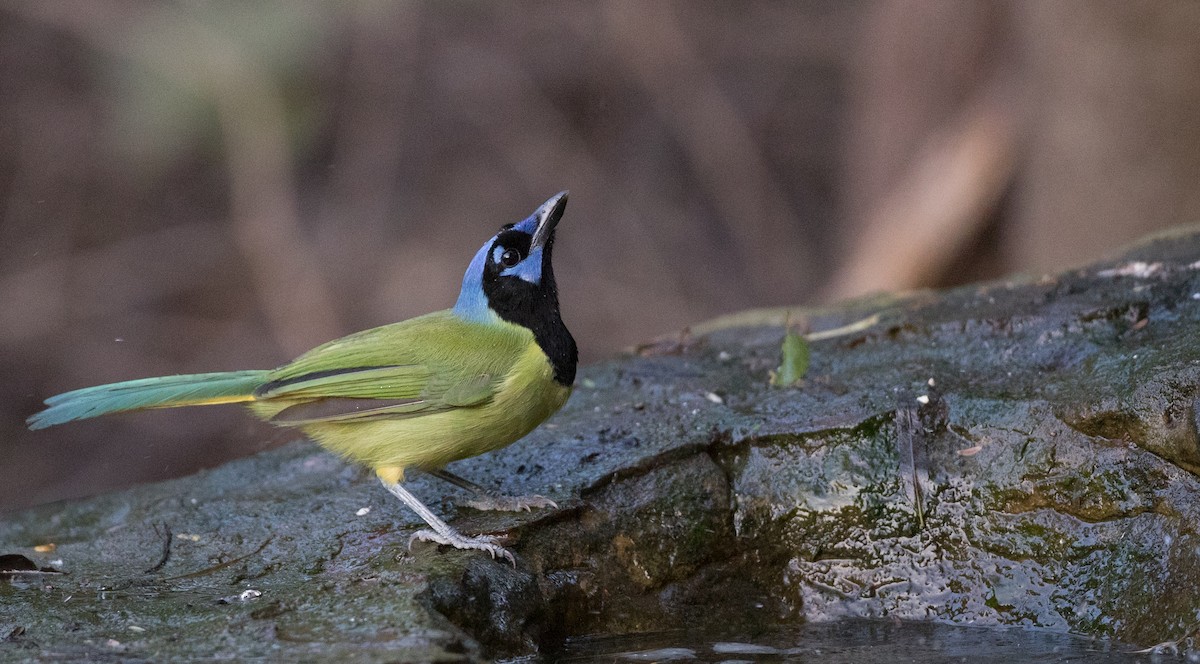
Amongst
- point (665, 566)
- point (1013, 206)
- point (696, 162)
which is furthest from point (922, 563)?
point (696, 162)

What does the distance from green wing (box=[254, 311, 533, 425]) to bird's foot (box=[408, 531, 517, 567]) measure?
451mm

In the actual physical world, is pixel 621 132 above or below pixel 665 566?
above

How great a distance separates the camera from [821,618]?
3.61 metres

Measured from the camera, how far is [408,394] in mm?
3820

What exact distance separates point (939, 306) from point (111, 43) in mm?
8864

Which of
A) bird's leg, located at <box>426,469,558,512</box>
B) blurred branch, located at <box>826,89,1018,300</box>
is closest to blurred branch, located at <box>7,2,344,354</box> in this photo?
blurred branch, located at <box>826,89,1018,300</box>

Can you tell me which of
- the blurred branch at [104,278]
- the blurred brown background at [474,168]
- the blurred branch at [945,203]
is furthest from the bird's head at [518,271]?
the blurred branch at [104,278]

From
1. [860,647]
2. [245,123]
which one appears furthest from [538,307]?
[245,123]

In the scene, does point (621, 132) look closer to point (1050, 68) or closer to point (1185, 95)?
point (1050, 68)

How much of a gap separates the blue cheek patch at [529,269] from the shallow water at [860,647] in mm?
1251

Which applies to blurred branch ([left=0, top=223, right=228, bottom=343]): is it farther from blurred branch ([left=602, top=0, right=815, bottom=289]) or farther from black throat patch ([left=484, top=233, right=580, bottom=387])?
black throat patch ([left=484, top=233, right=580, bottom=387])

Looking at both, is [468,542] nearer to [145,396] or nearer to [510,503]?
[510,503]

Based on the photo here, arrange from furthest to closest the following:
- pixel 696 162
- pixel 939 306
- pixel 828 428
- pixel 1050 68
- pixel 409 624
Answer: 1. pixel 696 162
2. pixel 1050 68
3. pixel 939 306
4. pixel 828 428
5. pixel 409 624

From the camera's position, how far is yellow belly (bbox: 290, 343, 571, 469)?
12.1ft
